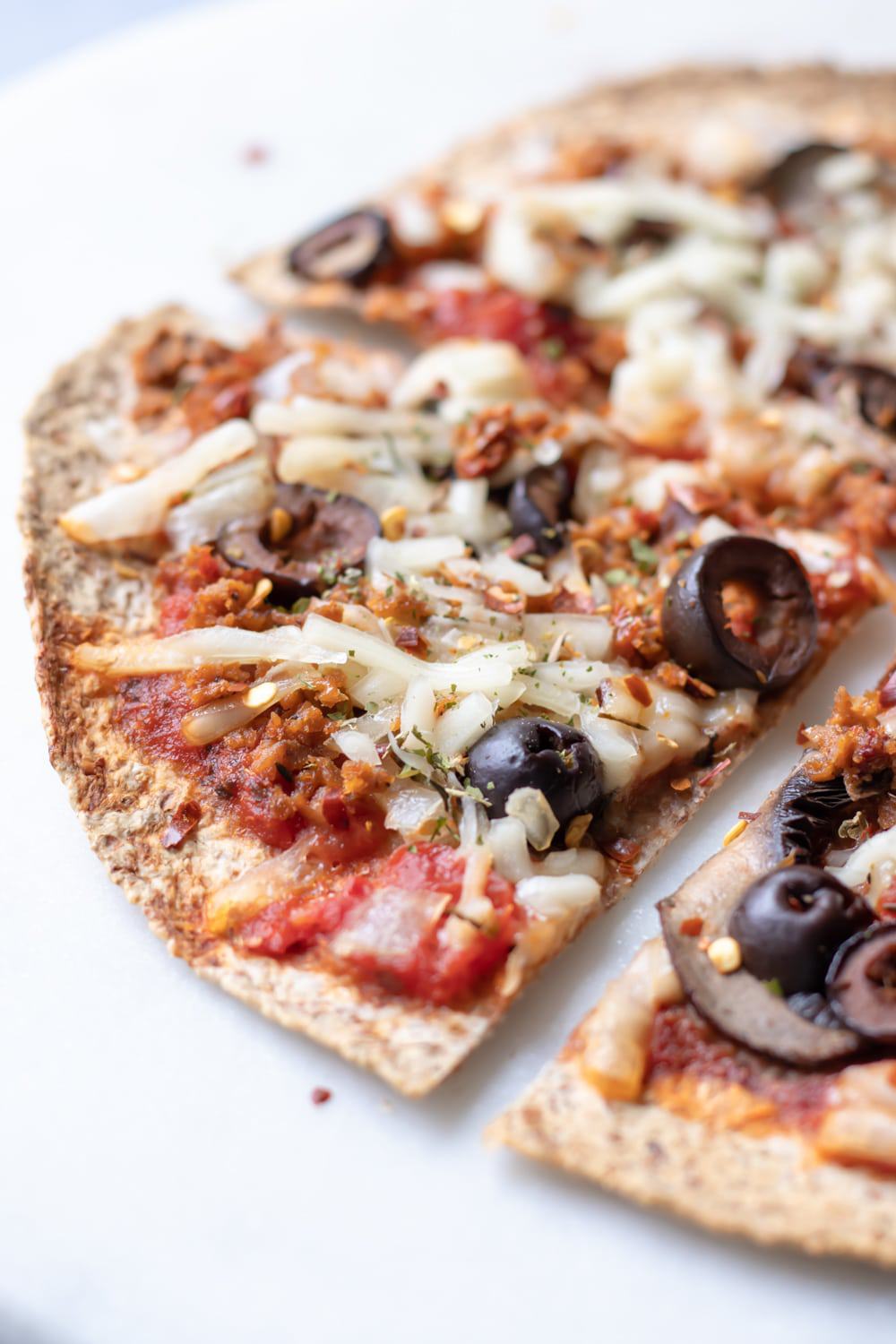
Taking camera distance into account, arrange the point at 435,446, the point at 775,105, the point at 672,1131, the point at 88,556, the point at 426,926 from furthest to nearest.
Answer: the point at 775,105 < the point at 435,446 < the point at 88,556 < the point at 426,926 < the point at 672,1131

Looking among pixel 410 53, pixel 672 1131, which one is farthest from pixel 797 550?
pixel 410 53

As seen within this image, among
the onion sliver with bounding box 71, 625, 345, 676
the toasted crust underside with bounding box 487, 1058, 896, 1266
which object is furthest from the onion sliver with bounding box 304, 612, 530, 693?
the toasted crust underside with bounding box 487, 1058, 896, 1266

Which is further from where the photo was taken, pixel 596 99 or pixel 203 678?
pixel 596 99

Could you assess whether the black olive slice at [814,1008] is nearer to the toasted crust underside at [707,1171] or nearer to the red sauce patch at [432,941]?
the toasted crust underside at [707,1171]

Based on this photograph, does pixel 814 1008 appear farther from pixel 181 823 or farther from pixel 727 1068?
pixel 181 823

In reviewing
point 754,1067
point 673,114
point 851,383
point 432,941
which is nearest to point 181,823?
point 432,941

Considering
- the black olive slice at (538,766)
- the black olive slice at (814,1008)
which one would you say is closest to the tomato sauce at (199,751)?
the black olive slice at (538,766)

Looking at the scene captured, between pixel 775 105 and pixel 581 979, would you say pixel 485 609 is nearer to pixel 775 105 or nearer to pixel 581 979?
pixel 581 979
